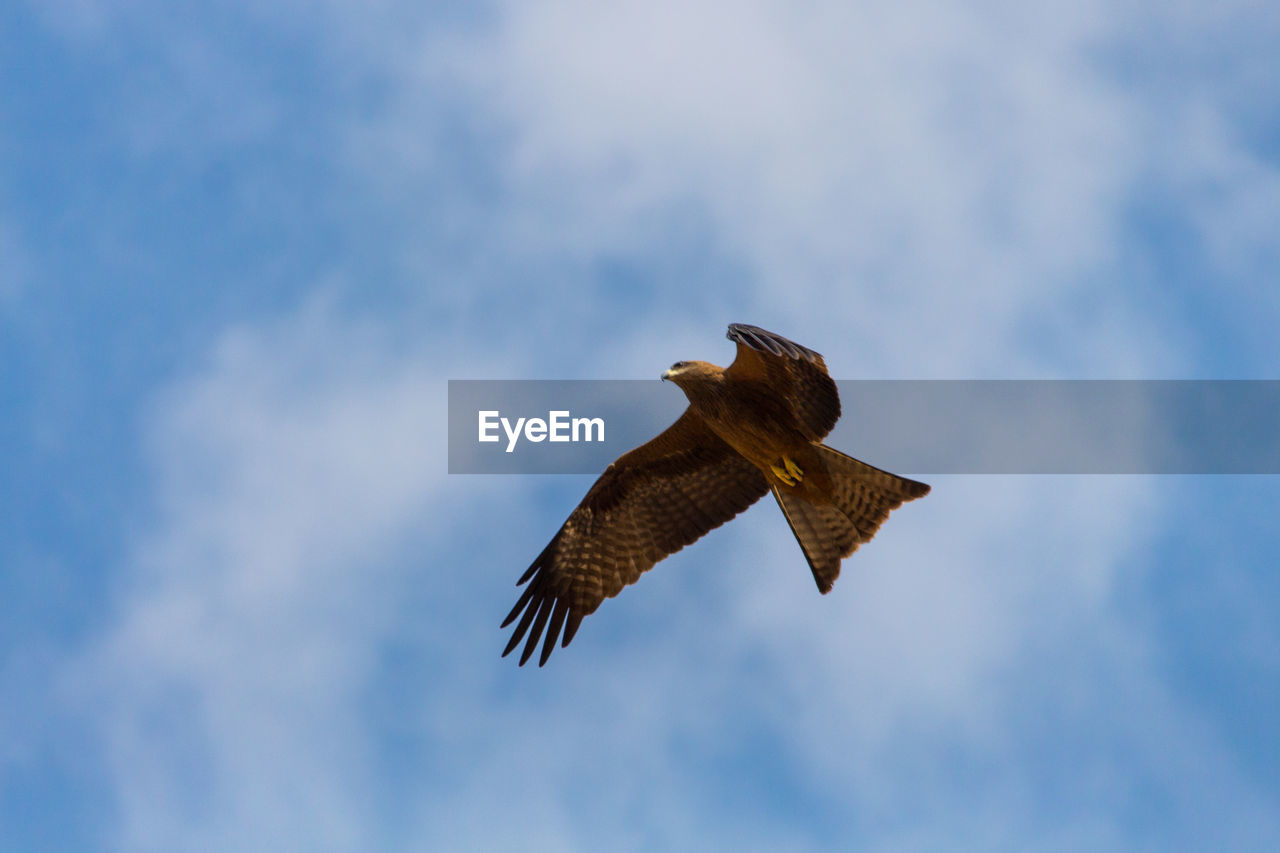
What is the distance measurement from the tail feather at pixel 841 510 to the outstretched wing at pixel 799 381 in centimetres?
37

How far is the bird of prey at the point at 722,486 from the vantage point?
34.2 feet

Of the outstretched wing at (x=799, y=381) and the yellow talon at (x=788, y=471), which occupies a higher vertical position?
the outstretched wing at (x=799, y=381)

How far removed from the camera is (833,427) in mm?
10500

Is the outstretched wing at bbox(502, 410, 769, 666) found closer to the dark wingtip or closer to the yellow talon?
the yellow talon

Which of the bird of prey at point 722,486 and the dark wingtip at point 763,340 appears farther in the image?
the bird of prey at point 722,486

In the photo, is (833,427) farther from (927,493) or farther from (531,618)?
(531,618)

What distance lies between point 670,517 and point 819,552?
1371 mm

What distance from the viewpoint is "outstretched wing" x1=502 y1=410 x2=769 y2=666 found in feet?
38.3

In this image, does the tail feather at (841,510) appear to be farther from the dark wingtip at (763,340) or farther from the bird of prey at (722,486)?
the dark wingtip at (763,340)

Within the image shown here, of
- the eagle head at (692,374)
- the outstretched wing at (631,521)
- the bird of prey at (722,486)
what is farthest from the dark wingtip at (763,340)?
the outstretched wing at (631,521)

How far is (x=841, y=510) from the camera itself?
11141mm

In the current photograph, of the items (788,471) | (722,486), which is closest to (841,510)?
(788,471)

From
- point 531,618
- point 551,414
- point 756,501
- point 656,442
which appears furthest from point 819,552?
point 551,414

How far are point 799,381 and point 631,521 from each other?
7.94 feet
